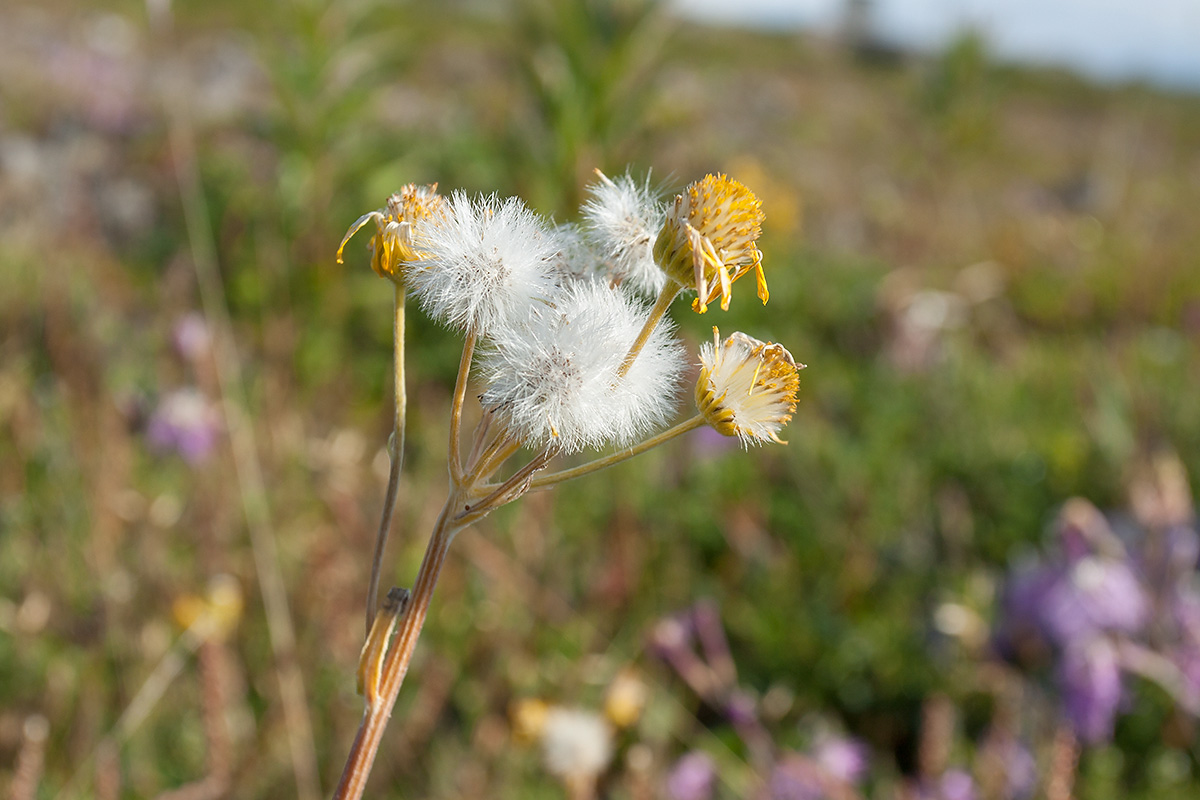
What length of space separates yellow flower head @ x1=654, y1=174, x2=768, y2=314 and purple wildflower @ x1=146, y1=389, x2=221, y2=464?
227 cm

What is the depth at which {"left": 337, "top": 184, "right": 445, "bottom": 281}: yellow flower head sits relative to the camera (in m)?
0.78

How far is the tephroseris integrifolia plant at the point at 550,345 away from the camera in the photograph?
74cm

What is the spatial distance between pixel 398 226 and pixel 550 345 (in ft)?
0.56

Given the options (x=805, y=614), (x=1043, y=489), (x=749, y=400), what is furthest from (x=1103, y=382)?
(x=749, y=400)

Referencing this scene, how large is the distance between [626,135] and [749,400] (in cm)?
355

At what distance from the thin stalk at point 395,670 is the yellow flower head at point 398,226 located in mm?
223

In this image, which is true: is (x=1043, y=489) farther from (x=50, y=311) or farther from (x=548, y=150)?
(x=50, y=311)

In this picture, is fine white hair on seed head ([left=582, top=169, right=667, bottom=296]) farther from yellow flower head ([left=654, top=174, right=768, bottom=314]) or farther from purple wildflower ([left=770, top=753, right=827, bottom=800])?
purple wildflower ([left=770, top=753, right=827, bottom=800])

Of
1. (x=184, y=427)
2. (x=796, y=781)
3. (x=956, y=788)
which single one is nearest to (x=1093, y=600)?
(x=956, y=788)

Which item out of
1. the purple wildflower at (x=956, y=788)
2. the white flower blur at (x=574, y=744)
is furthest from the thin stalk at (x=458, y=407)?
the purple wildflower at (x=956, y=788)

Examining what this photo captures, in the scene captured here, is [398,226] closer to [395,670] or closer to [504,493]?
[504,493]

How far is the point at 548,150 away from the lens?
Answer: 13.1ft

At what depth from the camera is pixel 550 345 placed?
773 mm

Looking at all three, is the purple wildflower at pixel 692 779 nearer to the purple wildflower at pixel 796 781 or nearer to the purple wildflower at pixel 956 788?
the purple wildflower at pixel 796 781
